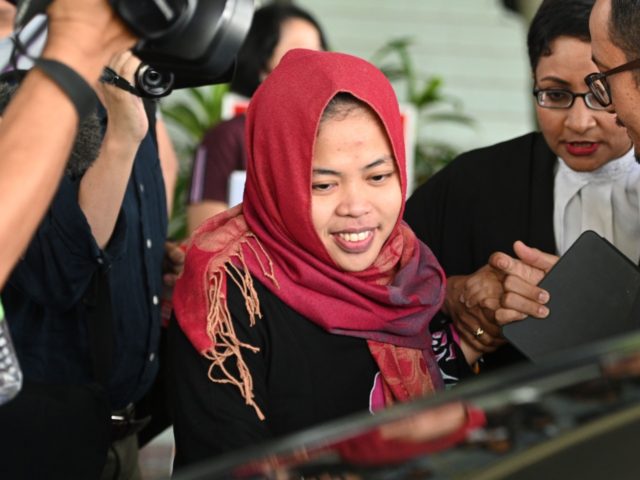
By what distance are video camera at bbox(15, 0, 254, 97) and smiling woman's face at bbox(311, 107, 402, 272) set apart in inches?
16.8

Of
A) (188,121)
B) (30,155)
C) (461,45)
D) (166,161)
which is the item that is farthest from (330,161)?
(461,45)

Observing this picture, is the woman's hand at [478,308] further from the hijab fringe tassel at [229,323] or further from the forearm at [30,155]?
the forearm at [30,155]

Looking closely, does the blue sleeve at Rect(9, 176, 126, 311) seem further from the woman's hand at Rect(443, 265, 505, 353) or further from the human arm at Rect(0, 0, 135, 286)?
the human arm at Rect(0, 0, 135, 286)

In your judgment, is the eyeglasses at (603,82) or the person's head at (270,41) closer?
the eyeglasses at (603,82)

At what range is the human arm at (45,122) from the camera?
157 cm

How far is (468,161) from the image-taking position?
3105 millimetres


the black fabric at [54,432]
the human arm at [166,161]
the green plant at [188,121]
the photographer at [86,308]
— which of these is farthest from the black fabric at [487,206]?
the green plant at [188,121]

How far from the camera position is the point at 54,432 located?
102 inches

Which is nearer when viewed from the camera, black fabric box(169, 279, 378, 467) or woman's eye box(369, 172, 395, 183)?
black fabric box(169, 279, 378, 467)

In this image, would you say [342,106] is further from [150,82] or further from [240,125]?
[240,125]

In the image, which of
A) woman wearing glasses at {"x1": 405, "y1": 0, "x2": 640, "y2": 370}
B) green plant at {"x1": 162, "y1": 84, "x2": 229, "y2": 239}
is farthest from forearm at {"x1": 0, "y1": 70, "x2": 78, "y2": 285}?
green plant at {"x1": 162, "y1": 84, "x2": 229, "y2": 239}

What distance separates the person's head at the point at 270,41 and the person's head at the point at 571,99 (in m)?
2.08

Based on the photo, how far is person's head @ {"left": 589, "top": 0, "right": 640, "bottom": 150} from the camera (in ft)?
7.88

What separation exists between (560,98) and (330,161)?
781 mm
